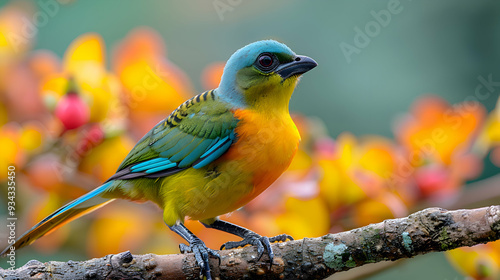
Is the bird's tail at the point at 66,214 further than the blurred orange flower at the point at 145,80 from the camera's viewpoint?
No

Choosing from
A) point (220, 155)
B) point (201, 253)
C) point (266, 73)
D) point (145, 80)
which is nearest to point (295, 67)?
point (266, 73)

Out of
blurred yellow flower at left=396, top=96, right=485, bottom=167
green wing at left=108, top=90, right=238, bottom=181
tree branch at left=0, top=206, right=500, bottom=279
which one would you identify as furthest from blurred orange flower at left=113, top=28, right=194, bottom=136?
blurred yellow flower at left=396, top=96, right=485, bottom=167

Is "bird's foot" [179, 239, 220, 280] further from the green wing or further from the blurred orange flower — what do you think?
the blurred orange flower

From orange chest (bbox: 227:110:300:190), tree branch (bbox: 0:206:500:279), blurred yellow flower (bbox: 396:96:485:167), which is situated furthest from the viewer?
blurred yellow flower (bbox: 396:96:485:167)

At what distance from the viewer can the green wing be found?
219 centimetres

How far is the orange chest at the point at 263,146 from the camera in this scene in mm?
2072

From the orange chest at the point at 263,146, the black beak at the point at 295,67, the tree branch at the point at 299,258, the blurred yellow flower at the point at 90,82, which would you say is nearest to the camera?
the tree branch at the point at 299,258

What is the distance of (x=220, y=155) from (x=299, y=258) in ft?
1.62

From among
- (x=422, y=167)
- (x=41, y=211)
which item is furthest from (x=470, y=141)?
(x=41, y=211)

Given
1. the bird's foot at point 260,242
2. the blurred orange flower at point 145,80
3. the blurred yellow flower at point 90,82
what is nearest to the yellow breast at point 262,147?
the bird's foot at point 260,242

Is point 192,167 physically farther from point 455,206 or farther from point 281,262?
point 455,206

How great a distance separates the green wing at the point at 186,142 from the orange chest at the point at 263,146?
0.05 m

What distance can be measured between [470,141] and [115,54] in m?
1.69

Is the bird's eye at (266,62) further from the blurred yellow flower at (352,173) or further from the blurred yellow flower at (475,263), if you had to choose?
the blurred yellow flower at (475,263)
